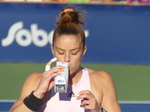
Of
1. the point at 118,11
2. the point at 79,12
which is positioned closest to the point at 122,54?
the point at 118,11

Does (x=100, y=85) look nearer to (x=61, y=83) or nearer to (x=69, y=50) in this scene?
(x=69, y=50)

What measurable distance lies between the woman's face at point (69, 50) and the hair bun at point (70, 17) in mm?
271

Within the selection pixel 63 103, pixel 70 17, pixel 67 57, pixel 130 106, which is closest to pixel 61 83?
pixel 67 57

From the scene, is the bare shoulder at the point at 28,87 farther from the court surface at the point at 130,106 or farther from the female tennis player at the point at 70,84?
the court surface at the point at 130,106

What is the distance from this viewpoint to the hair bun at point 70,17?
4050mm

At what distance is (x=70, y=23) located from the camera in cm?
397

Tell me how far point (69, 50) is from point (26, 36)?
724 cm

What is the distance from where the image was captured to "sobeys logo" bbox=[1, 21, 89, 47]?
10836mm

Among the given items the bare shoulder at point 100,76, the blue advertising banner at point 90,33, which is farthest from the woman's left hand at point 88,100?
the blue advertising banner at point 90,33

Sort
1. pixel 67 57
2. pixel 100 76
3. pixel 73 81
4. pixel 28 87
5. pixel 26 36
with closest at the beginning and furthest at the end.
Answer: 1. pixel 67 57
2. pixel 28 87
3. pixel 73 81
4. pixel 100 76
5. pixel 26 36

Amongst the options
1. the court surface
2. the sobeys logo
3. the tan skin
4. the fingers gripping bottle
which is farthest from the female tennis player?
the sobeys logo

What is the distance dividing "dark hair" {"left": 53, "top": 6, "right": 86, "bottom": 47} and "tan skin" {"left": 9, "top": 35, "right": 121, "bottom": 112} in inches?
2.2

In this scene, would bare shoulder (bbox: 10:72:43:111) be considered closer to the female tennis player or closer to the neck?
the female tennis player

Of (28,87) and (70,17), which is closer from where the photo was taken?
(28,87)
